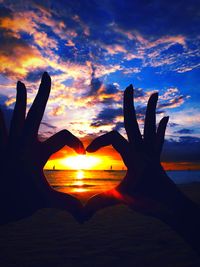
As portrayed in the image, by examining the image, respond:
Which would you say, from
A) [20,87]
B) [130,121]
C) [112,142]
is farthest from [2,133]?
[130,121]

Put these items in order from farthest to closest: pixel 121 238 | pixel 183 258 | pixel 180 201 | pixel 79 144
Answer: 1. pixel 121 238
2. pixel 183 258
3. pixel 180 201
4. pixel 79 144

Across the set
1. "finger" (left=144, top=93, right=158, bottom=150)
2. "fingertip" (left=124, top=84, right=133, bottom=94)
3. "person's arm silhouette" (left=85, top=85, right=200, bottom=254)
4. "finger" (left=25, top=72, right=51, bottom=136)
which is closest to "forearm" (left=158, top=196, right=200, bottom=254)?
"person's arm silhouette" (left=85, top=85, right=200, bottom=254)

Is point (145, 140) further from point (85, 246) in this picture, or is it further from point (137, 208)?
point (85, 246)

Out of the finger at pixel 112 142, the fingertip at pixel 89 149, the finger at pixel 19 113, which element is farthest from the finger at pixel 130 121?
the finger at pixel 19 113

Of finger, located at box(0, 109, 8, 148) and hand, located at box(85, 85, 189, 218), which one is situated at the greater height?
finger, located at box(0, 109, 8, 148)

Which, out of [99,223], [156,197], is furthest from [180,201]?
[99,223]

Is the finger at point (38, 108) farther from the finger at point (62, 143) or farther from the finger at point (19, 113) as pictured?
the finger at point (62, 143)

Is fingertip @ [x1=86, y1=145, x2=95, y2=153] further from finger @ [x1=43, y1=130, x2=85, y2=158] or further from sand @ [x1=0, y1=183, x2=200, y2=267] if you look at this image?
sand @ [x1=0, y1=183, x2=200, y2=267]
